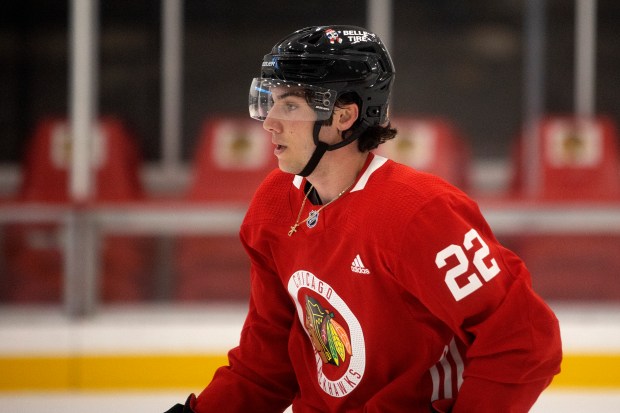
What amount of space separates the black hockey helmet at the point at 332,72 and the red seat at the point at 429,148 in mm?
3720

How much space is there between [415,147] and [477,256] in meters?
4.10

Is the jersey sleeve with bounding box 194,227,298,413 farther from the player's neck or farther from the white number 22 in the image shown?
the white number 22

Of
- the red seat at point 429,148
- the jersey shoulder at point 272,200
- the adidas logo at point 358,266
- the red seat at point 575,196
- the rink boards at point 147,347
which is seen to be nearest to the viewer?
the adidas logo at point 358,266

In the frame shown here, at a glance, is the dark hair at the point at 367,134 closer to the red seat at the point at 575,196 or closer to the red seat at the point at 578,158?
the red seat at the point at 575,196

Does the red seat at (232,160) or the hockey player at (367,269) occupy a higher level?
the hockey player at (367,269)

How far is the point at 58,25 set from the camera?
7.27 meters

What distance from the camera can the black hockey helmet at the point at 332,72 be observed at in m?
1.47

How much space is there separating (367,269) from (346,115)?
241 mm

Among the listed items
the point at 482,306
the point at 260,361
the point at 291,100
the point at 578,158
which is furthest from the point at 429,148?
the point at 482,306

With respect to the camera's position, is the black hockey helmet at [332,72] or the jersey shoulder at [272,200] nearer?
the black hockey helmet at [332,72]

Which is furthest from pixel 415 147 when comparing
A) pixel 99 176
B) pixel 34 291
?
pixel 34 291

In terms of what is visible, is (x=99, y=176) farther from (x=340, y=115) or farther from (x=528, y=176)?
(x=340, y=115)

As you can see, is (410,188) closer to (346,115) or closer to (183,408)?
(346,115)

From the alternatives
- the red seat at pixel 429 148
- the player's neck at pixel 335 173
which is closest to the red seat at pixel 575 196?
the red seat at pixel 429 148
